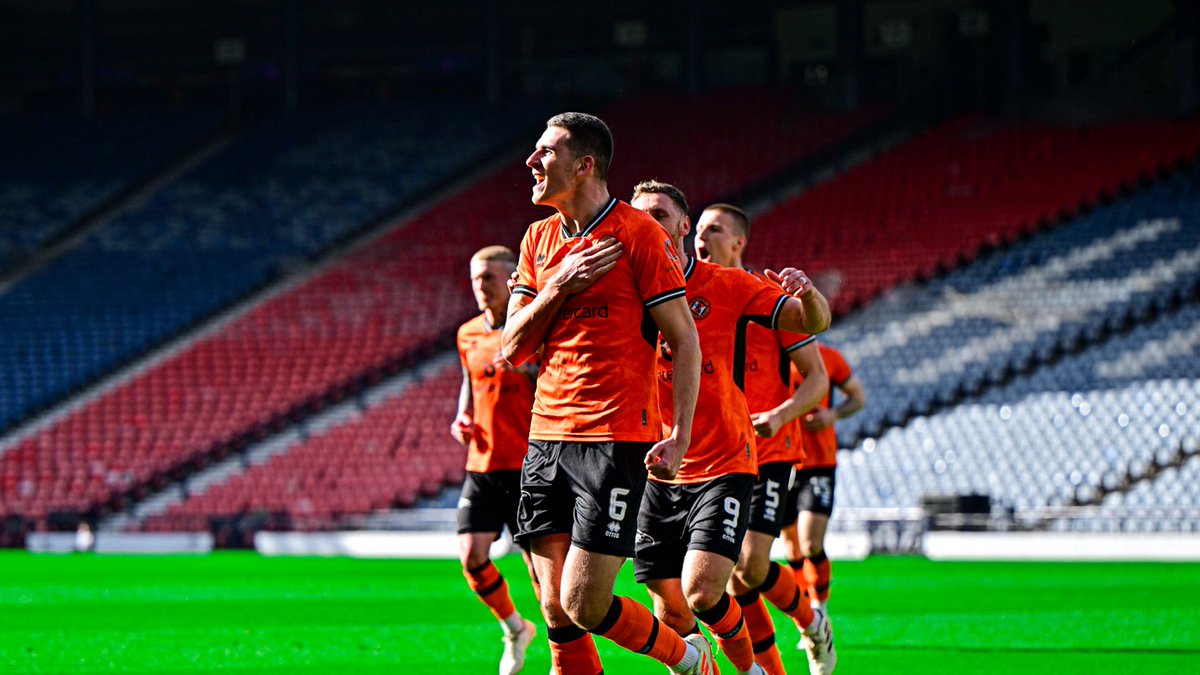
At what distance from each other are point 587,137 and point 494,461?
3756 mm

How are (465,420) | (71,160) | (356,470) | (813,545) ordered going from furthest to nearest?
(71,160)
(356,470)
(813,545)
(465,420)

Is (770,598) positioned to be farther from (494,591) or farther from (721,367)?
(721,367)

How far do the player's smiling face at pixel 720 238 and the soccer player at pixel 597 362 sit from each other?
204 centimetres

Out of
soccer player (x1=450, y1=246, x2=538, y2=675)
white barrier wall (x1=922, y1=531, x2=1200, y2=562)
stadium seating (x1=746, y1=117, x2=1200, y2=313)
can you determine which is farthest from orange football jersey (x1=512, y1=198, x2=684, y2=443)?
stadium seating (x1=746, y1=117, x2=1200, y2=313)

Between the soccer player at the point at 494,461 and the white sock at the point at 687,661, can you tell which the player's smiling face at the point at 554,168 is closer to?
the white sock at the point at 687,661

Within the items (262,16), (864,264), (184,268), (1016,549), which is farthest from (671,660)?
(262,16)

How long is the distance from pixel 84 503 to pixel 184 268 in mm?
7829

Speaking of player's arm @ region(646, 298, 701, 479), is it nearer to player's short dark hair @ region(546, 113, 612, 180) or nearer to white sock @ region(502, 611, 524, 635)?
player's short dark hair @ region(546, 113, 612, 180)

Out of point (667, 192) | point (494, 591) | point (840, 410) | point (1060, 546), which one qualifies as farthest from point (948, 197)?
point (667, 192)

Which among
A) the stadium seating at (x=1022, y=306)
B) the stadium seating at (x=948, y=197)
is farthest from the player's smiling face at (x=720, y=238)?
the stadium seating at (x=948, y=197)

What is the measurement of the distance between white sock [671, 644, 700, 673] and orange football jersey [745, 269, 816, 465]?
2.20m

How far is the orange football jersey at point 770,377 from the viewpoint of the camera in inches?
348

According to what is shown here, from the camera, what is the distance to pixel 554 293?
626cm

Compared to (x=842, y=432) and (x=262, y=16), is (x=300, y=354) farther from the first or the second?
(x=262, y=16)
